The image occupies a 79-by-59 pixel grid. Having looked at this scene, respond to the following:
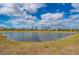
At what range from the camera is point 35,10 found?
9.05ft

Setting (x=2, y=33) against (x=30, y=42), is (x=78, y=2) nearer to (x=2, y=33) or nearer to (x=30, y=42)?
(x=30, y=42)

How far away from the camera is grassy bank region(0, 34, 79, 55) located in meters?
2.75

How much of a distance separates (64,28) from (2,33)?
0.67m

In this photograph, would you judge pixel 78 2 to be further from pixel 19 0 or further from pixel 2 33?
pixel 2 33

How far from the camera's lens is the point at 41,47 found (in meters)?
2.76

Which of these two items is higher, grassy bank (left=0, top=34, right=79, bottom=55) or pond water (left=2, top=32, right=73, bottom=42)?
pond water (left=2, top=32, right=73, bottom=42)

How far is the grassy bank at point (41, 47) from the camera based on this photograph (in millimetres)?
2754

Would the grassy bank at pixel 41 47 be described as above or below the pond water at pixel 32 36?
below

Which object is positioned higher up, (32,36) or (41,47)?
(32,36)

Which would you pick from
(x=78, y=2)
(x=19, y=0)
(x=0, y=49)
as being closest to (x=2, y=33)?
(x=0, y=49)

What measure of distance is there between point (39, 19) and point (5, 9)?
38 cm
